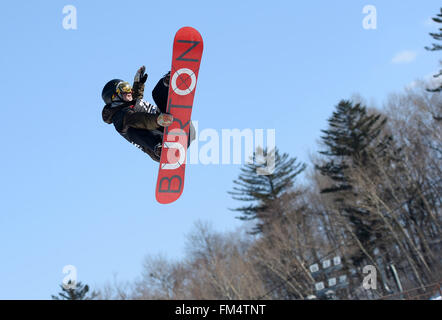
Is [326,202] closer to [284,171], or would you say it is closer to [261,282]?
[284,171]

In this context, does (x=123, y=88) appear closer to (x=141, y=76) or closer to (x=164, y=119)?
(x=141, y=76)

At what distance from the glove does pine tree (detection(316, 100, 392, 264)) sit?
94.2 feet

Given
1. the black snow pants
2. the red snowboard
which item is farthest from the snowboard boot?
the black snow pants

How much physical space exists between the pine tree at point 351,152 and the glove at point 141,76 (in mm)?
28708

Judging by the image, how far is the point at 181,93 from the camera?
24.7ft

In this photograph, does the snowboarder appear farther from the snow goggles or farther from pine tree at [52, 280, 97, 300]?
pine tree at [52, 280, 97, 300]

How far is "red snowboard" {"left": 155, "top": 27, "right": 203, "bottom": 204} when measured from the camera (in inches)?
293

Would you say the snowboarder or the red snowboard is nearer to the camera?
the snowboarder

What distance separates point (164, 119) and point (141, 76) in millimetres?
777

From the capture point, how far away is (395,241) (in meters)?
33.1

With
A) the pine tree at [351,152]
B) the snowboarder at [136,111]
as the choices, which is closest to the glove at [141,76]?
the snowboarder at [136,111]

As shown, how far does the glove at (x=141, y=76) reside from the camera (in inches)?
282

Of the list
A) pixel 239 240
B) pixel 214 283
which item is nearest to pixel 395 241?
pixel 214 283

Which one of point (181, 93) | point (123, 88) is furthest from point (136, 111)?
point (181, 93)
